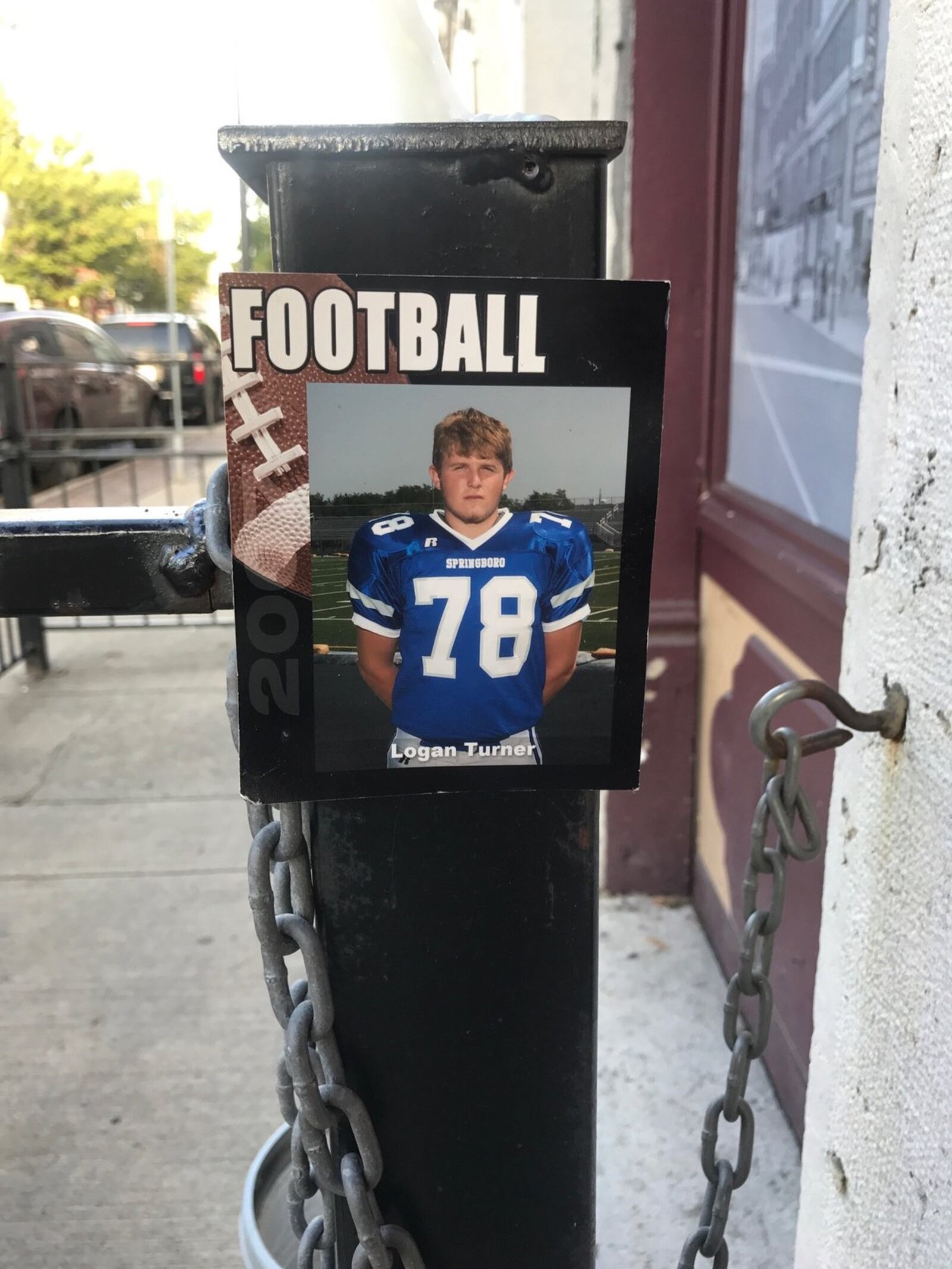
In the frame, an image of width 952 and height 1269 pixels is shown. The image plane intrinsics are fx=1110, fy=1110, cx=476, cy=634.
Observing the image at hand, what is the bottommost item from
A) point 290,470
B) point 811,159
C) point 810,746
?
point 810,746

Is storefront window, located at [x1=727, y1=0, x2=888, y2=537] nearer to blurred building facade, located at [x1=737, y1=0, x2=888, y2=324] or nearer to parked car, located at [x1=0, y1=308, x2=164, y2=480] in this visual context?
blurred building facade, located at [x1=737, y1=0, x2=888, y2=324]

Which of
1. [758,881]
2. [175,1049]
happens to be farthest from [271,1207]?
[175,1049]

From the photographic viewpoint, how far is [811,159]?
2.59 m

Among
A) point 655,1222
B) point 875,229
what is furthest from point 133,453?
point 875,229

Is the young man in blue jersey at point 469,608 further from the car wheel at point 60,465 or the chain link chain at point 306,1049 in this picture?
the car wheel at point 60,465

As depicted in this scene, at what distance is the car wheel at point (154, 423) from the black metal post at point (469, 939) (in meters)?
15.5

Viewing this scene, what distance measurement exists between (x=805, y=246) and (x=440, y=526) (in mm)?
2106

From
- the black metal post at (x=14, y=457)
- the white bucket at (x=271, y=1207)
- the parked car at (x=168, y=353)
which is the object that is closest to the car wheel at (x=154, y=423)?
the parked car at (x=168, y=353)

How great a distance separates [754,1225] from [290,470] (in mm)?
2186

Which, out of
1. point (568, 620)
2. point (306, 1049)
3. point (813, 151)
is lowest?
point (306, 1049)

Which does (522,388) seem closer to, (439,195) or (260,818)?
(439,195)

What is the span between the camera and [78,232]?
1462 cm

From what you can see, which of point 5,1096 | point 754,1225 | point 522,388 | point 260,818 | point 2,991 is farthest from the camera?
point 2,991

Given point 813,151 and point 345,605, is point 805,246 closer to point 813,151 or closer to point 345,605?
point 813,151
